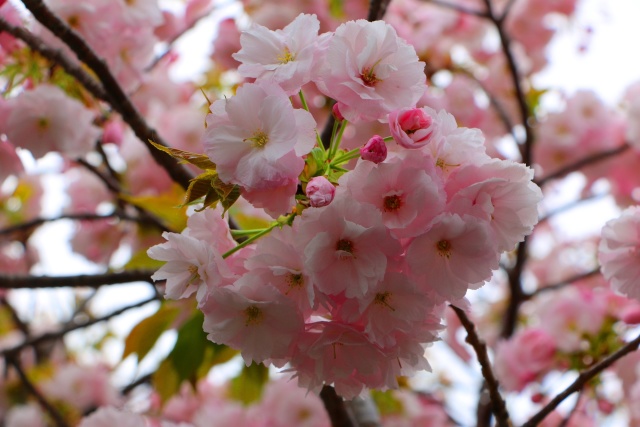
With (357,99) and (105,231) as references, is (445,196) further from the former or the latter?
(105,231)

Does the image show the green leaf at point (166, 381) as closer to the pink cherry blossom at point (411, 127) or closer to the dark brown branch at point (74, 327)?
the dark brown branch at point (74, 327)

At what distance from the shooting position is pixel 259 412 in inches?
104

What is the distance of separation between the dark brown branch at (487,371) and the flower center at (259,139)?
43 cm

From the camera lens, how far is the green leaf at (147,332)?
160cm

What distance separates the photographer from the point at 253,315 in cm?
89

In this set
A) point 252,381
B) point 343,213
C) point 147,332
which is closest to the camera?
point 343,213

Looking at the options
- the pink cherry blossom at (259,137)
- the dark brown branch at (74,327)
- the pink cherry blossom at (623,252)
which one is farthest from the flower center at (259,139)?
the dark brown branch at (74,327)

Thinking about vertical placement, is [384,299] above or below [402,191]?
below

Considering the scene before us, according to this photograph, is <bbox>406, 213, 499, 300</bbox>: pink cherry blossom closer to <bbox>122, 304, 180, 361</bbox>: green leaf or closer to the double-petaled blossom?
the double-petaled blossom

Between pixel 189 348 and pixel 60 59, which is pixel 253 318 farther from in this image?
pixel 60 59

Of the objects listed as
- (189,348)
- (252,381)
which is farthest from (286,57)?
(252,381)

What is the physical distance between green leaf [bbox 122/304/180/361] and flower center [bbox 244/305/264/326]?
749 mm

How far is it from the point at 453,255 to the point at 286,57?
324 millimetres

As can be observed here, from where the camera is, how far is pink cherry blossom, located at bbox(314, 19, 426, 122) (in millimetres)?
899
